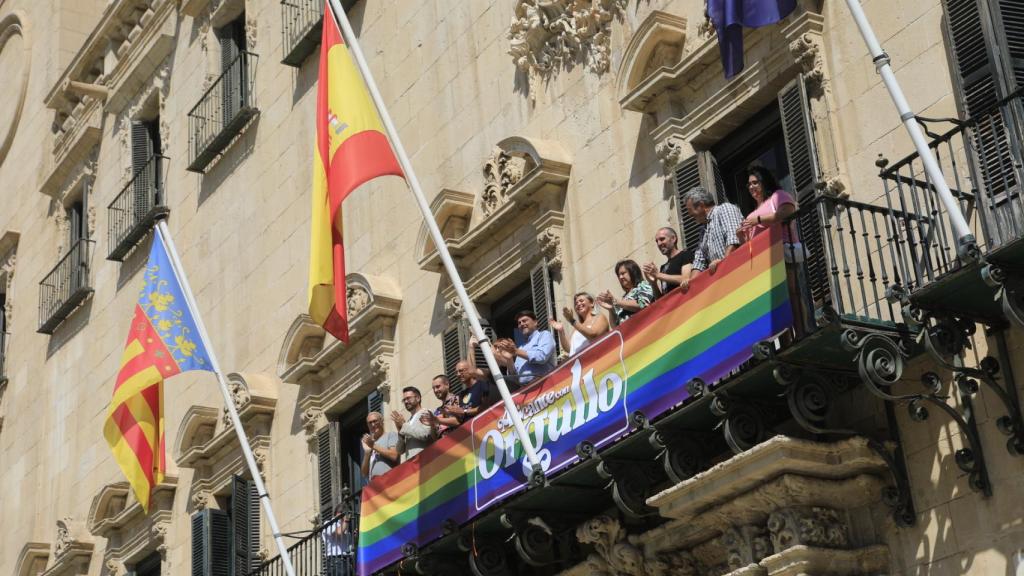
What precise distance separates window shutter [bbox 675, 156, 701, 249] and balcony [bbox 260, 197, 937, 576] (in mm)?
1558

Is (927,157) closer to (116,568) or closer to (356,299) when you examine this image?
(356,299)

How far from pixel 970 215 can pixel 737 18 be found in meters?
2.61

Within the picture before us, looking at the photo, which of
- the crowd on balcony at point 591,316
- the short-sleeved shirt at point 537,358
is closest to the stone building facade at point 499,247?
the crowd on balcony at point 591,316

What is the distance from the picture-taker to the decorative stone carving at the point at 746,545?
1373 centimetres

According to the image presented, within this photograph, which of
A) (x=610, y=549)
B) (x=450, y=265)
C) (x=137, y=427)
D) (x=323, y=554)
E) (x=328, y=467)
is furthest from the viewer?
(x=137, y=427)

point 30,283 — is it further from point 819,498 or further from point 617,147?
point 819,498

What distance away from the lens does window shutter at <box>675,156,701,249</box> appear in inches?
621

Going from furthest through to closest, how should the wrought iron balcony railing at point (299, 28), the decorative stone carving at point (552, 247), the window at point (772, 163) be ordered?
the wrought iron balcony railing at point (299, 28), the decorative stone carving at point (552, 247), the window at point (772, 163)

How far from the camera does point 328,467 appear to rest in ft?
68.9

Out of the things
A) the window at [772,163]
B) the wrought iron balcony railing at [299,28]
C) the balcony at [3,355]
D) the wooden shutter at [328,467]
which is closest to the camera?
the window at [772,163]

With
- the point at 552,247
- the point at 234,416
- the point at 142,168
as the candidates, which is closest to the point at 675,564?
the point at 552,247

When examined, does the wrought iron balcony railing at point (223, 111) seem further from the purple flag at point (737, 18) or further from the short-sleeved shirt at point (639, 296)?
the purple flag at point (737, 18)

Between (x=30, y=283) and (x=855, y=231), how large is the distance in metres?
22.1

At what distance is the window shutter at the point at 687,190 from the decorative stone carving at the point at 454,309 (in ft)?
12.1
